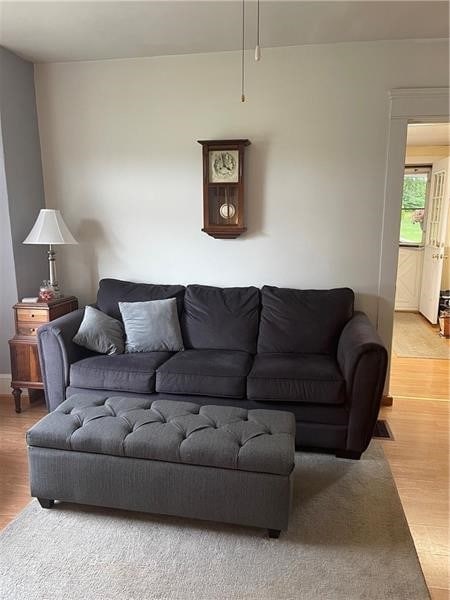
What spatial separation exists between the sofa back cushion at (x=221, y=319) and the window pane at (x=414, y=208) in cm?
405

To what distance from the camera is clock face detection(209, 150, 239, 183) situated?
127 inches

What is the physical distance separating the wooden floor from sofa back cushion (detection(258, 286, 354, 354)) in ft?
2.55

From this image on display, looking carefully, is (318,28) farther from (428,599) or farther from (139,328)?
(428,599)

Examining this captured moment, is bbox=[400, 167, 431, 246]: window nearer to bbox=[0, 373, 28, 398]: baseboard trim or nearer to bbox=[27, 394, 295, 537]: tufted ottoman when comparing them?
bbox=[27, 394, 295, 537]: tufted ottoman

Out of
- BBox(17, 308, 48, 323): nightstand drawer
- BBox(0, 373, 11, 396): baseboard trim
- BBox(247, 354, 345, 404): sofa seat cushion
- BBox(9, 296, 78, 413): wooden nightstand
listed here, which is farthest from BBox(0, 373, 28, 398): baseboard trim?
BBox(247, 354, 345, 404): sofa seat cushion

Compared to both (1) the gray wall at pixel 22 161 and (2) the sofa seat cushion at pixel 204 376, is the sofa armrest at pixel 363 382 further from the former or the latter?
(1) the gray wall at pixel 22 161

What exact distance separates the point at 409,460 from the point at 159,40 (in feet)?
10.3

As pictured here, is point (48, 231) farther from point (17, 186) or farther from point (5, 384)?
point (5, 384)

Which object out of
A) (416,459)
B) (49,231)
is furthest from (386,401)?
(49,231)

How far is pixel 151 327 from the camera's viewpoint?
3057 millimetres

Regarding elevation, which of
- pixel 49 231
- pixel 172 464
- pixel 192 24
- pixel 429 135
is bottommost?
pixel 172 464

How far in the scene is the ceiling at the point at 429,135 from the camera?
181 inches

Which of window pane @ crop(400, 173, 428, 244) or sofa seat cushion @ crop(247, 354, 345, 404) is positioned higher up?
window pane @ crop(400, 173, 428, 244)

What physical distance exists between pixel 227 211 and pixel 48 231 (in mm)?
1328
